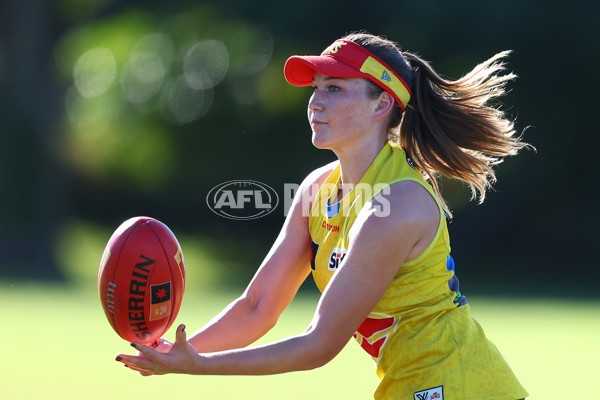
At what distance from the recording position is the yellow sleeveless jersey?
2.78 metres

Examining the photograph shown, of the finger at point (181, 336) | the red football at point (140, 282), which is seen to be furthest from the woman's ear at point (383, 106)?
the finger at point (181, 336)

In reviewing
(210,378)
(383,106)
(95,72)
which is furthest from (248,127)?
(383,106)

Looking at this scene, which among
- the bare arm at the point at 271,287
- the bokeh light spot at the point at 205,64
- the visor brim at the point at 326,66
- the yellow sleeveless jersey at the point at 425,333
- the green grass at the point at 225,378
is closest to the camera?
the yellow sleeveless jersey at the point at 425,333

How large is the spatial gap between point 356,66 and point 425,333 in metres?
0.93

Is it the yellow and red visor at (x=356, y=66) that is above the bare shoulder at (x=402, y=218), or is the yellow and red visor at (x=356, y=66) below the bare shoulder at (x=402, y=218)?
above

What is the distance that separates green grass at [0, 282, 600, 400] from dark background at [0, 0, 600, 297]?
5.15ft

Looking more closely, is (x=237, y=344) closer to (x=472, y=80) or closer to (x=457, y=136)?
(x=457, y=136)

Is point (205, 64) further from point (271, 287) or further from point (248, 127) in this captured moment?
point (271, 287)

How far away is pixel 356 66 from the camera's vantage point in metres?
2.96

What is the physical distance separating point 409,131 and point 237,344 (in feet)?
3.29

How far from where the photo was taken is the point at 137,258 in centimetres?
293

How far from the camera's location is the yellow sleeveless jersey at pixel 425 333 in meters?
2.78

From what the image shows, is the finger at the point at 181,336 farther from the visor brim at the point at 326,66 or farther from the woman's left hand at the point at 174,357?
the visor brim at the point at 326,66

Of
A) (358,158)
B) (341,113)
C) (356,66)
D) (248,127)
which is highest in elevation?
(248,127)
